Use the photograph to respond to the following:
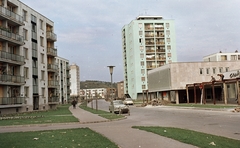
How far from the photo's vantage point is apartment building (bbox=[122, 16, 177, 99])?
9369 cm

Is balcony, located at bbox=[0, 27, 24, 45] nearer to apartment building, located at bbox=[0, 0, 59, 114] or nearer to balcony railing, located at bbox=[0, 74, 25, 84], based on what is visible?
apartment building, located at bbox=[0, 0, 59, 114]

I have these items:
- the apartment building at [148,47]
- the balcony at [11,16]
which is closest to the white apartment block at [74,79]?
the apartment building at [148,47]

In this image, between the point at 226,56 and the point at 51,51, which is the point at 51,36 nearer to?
the point at 51,51

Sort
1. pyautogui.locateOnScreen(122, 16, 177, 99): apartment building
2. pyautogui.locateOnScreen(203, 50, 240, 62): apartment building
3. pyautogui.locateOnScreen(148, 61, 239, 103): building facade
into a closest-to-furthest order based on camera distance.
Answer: pyautogui.locateOnScreen(148, 61, 239, 103): building facade, pyautogui.locateOnScreen(122, 16, 177, 99): apartment building, pyautogui.locateOnScreen(203, 50, 240, 62): apartment building

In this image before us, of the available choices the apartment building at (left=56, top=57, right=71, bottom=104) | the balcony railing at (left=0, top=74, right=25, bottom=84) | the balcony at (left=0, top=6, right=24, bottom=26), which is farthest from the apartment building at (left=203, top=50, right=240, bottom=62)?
the balcony railing at (left=0, top=74, right=25, bottom=84)

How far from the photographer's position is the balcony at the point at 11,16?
36875 millimetres

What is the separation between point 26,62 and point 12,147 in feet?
119

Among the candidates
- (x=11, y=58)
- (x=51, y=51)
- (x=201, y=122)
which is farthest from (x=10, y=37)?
(x=201, y=122)

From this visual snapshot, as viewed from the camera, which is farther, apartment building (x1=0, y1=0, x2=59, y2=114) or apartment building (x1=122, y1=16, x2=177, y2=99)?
apartment building (x1=122, y1=16, x2=177, y2=99)

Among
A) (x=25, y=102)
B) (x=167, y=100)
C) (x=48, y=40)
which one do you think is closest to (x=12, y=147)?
(x=25, y=102)

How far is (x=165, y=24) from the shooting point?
9544cm

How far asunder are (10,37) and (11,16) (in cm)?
300

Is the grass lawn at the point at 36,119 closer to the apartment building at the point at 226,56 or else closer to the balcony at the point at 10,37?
the balcony at the point at 10,37

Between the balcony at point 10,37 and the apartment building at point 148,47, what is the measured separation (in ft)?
184
